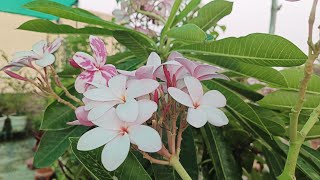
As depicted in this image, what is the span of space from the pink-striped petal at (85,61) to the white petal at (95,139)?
0.29ft

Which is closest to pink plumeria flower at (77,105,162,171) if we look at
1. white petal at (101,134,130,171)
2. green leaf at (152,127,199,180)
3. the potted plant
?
white petal at (101,134,130,171)

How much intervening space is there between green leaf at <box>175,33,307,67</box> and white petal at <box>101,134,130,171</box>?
0.66 ft

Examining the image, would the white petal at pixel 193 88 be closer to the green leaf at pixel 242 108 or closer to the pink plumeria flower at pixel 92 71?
the pink plumeria flower at pixel 92 71

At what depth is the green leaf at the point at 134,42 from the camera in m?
0.56

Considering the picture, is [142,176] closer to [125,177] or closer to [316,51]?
[125,177]

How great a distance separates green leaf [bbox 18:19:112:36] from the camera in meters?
0.60

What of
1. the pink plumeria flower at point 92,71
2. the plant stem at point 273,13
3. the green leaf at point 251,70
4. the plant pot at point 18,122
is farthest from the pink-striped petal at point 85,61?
the plant pot at point 18,122

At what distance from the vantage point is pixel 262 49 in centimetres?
42

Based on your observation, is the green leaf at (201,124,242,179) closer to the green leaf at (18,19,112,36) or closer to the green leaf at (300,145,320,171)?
the green leaf at (300,145,320,171)

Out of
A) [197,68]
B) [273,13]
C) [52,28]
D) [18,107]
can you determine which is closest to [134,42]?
[52,28]

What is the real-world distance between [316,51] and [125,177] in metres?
0.21

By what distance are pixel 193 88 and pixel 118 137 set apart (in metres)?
0.08

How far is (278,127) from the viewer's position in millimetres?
555

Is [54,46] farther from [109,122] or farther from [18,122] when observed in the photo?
[18,122]
